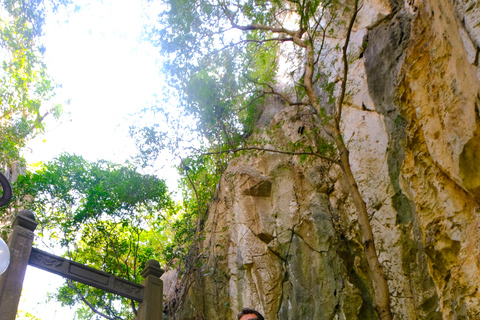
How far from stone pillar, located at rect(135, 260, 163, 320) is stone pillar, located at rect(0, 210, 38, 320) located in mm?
2296

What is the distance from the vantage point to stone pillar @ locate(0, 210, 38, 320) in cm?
633

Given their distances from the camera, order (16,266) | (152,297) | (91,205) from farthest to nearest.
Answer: (91,205), (152,297), (16,266)

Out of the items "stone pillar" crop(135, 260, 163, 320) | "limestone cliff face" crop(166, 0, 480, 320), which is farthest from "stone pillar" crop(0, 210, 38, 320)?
"limestone cliff face" crop(166, 0, 480, 320)

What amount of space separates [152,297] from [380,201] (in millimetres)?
4775

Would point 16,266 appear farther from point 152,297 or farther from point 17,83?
point 17,83

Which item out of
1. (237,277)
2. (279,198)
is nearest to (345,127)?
(279,198)

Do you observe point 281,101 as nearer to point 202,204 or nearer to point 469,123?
point 202,204

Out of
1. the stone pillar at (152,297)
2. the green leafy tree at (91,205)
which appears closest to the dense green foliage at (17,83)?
the green leafy tree at (91,205)

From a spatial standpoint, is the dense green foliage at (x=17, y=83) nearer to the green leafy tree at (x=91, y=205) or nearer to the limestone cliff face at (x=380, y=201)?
the green leafy tree at (x=91, y=205)

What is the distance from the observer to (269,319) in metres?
7.76

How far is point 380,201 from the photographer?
681 centimetres

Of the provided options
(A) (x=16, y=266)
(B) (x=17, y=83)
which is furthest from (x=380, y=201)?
(B) (x=17, y=83)

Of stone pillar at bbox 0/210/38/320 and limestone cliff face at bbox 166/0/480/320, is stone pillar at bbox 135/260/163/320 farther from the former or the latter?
stone pillar at bbox 0/210/38/320

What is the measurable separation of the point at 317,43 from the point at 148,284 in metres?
6.92
